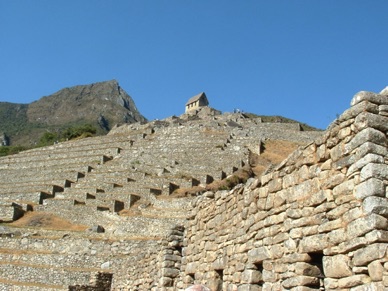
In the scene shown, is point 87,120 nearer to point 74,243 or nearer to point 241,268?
point 74,243

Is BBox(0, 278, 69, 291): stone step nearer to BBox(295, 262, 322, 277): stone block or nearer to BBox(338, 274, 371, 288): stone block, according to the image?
BBox(295, 262, 322, 277): stone block

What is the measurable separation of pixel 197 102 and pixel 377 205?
90.1m

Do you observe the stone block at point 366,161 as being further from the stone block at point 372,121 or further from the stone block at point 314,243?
the stone block at point 314,243

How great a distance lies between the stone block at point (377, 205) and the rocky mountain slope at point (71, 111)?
139 metres

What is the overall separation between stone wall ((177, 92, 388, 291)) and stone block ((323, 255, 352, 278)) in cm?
1

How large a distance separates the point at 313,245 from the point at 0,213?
33666 mm

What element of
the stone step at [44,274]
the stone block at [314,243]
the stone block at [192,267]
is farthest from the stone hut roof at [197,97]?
the stone block at [314,243]

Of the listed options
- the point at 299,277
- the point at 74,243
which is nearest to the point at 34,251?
the point at 74,243

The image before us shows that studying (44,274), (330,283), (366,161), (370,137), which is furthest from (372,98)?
(44,274)

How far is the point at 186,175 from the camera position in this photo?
122 feet

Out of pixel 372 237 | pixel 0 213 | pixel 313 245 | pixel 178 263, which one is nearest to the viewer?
pixel 372 237

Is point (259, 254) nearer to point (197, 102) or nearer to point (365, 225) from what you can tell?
point (365, 225)

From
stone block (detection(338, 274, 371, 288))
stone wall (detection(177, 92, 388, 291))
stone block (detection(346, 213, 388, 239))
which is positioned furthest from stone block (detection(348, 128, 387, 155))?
stone block (detection(338, 274, 371, 288))

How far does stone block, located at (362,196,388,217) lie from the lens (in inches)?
193
